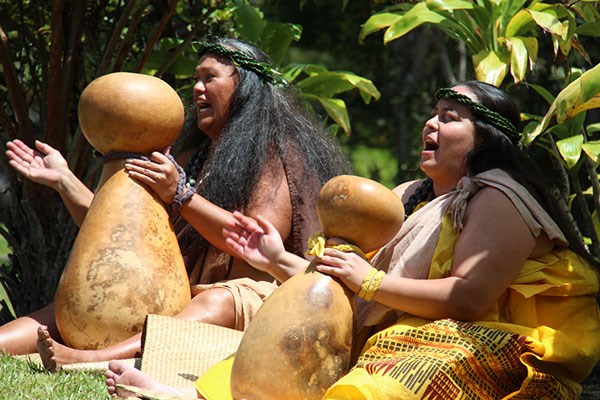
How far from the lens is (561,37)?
4.31 meters

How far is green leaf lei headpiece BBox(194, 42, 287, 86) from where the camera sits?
15.1 ft

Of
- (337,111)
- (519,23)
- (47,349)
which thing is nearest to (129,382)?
(47,349)

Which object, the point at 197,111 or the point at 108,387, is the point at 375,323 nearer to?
the point at 108,387

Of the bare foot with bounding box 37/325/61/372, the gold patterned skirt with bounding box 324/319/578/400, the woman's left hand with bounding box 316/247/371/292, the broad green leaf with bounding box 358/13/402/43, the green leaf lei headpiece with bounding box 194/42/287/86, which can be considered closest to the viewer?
the gold patterned skirt with bounding box 324/319/578/400

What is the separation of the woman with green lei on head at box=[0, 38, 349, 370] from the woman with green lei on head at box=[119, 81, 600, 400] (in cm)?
40

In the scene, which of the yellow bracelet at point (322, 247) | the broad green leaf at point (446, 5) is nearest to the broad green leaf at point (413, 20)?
the broad green leaf at point (446, 5)

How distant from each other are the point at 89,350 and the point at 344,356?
43.5 inches

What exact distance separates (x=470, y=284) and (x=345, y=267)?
425mm

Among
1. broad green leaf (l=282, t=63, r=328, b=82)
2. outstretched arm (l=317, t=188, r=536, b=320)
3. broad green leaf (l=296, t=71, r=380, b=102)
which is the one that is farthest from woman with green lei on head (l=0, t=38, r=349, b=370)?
broad green leaf (l=282, t=63, r=328, b=82)

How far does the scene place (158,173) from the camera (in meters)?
4.05

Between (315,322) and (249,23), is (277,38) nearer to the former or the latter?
(249,23)

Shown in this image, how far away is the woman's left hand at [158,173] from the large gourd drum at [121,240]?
0.03m

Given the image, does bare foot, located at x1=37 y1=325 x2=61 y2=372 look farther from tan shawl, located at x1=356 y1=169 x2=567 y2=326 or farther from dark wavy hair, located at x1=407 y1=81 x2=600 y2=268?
dark wavy hair, located at x1=407 y1=81 x2=600 y2=268

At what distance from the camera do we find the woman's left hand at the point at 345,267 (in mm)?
3402
